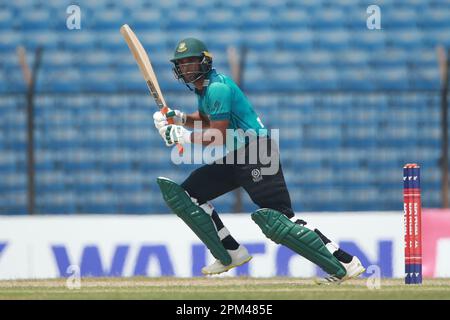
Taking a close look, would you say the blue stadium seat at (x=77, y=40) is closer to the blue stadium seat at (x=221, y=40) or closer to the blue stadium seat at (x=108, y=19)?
the blue stadium seat at (x=108, y=19)

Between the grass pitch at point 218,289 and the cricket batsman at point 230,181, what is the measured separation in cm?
23

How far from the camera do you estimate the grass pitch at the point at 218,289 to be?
302 inches

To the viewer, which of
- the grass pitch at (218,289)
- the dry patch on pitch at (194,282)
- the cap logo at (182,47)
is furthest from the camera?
the dry patch on pitch at (194,282)

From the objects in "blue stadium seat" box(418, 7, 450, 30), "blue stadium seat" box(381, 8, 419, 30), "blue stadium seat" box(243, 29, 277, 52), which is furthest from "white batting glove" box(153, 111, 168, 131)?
"blue stadium seat" box(418, 7, 450, 30)

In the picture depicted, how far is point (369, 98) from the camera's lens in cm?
1380

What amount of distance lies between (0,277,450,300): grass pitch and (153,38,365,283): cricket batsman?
0.23 meters

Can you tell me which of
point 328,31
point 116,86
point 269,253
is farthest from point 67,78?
point 269,253

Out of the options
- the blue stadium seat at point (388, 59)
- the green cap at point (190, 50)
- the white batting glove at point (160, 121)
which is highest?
the blue stadium seat at point (388, 59)

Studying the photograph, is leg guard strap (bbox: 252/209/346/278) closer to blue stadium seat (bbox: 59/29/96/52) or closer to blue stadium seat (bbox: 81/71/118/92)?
blue stadium seat (bbox: 81/71/118/92)

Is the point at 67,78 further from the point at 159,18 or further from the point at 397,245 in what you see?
the point at 397,245

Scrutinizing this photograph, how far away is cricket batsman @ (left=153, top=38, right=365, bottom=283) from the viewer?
8.51 meters

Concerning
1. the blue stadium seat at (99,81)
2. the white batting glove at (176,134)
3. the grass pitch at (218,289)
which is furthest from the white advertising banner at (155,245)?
the blue stadium seat at (99,81)

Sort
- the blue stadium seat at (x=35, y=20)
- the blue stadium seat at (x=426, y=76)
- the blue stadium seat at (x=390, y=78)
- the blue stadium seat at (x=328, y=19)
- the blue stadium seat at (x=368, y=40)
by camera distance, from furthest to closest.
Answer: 1. the blue stadium seat at (x=35, y=20)
2. the blue stadium seat at (x=328, y=19)
3. the blue stadium seat at (x=368, y=40)
4. the blue stadium seat at (x=426, y=76)
5. the blue stadium seat at (x=390, y=78)
